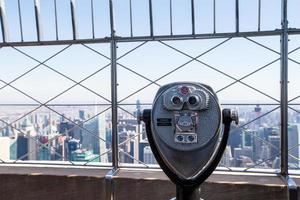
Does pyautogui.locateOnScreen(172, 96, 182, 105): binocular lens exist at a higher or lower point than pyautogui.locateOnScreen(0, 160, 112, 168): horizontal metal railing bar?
higher

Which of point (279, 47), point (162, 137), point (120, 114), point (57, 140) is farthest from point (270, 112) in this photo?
point (57, 140)

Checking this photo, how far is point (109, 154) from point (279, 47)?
66.8 inches

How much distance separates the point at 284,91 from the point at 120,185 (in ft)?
4.85

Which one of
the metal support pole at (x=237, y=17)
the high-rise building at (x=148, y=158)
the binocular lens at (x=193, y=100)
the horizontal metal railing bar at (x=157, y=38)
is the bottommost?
the high-rise building at (x=148, y=158)

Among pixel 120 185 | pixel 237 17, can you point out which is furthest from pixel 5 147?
pixel 237 17

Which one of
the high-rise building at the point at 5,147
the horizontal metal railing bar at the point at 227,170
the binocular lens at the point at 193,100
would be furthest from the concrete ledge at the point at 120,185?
the binocular lens at the point at 193,100

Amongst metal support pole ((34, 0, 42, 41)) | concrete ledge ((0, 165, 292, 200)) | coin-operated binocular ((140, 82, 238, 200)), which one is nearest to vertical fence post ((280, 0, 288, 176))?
concrete ledge ((0, 165, 292, 200))

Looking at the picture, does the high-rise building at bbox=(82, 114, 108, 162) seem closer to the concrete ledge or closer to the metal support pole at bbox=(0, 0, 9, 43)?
the concrete ledge

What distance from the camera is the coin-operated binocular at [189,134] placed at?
1521mm

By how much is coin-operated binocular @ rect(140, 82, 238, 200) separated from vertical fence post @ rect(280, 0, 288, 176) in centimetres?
144

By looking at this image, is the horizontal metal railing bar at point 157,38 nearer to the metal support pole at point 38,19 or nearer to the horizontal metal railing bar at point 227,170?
the metal support pole at point 38,19

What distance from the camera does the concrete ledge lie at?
269 cm

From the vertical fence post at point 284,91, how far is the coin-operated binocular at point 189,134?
4.74 ft

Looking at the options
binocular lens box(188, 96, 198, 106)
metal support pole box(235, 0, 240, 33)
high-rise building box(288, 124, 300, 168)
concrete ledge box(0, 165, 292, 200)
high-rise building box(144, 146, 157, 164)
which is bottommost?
concrete ledge box(0, 165, 292, 200)
